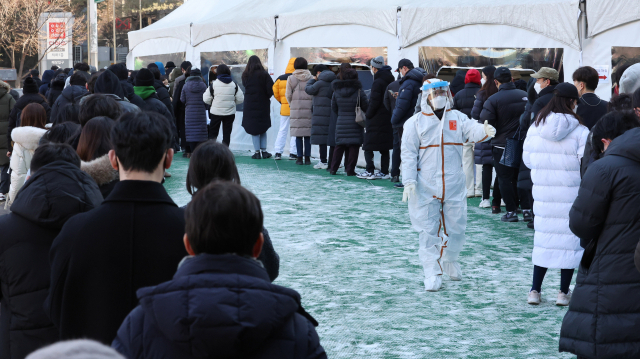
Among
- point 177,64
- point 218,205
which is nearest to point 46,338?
point 218,205

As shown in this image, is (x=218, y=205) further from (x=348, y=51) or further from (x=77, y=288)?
(x=348, y=51)

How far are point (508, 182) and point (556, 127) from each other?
A: 3152 mm

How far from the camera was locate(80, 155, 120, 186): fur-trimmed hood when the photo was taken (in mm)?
3764

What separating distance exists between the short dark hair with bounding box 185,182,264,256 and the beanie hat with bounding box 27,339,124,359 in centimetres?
90

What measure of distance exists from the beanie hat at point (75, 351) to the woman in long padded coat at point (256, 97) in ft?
43.3

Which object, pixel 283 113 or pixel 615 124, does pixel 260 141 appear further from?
pixel 615 124

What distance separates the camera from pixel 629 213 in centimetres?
370

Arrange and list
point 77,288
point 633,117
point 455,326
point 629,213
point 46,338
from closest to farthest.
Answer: point 77,288 < point 46,338 < point 629,213 < point 633,117 < point 455,326

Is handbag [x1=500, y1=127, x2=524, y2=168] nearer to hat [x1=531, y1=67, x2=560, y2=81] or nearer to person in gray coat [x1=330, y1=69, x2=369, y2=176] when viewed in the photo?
hat [x1=531, y1=67, x2=560, y2=81]

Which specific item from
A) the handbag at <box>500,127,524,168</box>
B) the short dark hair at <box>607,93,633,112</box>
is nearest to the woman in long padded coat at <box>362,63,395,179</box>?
the handbag at <box>500,127,524,168</box>

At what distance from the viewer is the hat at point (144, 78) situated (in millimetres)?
10578

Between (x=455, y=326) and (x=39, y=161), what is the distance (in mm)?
3028

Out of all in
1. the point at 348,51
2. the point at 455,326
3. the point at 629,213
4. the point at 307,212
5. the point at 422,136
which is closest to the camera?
A: the point at 629,213

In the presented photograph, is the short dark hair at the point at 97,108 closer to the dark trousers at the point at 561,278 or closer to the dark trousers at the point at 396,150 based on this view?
the dark trousers at the point at 561,278
